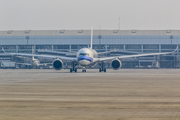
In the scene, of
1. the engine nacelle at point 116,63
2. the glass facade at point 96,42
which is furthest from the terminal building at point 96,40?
the engine nacelle at point 116,63

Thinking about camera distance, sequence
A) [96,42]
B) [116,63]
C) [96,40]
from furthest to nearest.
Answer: [96,40] → [96,42] → [116,63]

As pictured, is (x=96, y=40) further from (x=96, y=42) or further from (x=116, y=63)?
(x=116, y=63)

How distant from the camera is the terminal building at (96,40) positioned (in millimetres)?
123312

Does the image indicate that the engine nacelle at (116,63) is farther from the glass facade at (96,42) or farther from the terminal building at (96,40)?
the glass facade at (96,42)

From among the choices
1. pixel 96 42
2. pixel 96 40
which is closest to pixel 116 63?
pixel 96 42

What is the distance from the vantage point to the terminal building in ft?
405

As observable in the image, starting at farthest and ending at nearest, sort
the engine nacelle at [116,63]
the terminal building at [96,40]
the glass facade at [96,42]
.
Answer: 1. the terminal building at [96,40]
2. the glass facade at [96,42]
3. the engine nacelle at [116,63]

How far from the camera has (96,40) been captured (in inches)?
4919

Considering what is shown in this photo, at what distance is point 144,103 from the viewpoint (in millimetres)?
14109

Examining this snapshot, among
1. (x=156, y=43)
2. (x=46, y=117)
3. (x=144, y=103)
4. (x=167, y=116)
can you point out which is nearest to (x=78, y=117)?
(x=46, y=117)

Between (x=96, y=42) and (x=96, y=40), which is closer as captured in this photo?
(x=96, y=42)

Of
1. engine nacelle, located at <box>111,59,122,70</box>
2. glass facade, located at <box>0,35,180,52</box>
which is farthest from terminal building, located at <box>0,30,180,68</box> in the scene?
engine nacelle, located at <box>111,59,122,70</box>

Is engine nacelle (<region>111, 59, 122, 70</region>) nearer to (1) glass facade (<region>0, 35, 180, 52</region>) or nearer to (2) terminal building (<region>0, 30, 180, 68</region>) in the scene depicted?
(2) terminal building (<region>0, 30, 180, 68</region>)

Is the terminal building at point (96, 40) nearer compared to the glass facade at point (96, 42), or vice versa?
the glass facade at point (96, 42)
